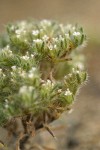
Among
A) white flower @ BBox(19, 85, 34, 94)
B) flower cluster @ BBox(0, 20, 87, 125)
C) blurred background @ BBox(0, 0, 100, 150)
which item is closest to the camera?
white flower @ BBox(19, 85, 34, 94)

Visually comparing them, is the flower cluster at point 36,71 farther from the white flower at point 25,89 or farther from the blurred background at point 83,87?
the blurred background at point 83,87

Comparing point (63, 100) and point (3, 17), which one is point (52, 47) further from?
point (3, 17)

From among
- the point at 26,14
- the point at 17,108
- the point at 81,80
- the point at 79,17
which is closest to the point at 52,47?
the point at 81,80

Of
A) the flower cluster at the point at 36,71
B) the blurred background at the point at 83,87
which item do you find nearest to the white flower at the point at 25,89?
the flower cluster at the point at 36,71

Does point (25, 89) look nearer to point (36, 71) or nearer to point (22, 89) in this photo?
point (22, 89)

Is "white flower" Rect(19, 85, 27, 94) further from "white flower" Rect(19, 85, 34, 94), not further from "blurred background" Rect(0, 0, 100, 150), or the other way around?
"blurred background" Rect(0, 0, 100, 150)

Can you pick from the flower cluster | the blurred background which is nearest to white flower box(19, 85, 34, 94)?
the flower cluster

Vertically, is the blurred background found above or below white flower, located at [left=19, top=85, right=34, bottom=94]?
below

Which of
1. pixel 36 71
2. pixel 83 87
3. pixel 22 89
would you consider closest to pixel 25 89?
pixel 22 89

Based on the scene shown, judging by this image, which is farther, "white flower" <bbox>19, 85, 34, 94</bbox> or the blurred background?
the blurred background
